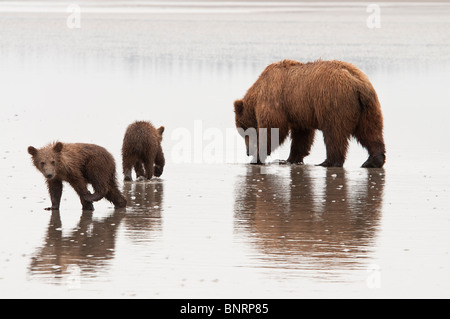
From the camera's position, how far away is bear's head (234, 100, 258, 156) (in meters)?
16.6

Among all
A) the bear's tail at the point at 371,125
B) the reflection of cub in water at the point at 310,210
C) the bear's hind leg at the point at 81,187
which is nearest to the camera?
the reflection of cub in water at the point at 310,210

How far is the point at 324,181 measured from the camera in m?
14.1

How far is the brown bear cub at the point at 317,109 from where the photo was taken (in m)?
15.2

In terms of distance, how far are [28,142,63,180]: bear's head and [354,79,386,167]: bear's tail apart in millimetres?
4972

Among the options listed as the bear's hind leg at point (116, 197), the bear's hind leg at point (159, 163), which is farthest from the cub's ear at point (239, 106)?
the bear's hind leg at point (116, 197)

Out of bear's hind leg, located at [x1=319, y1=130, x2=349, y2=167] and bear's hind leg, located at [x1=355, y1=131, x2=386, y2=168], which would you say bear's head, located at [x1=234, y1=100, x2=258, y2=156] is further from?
bear's hind leg, located at [x1=355, y1=131, x2=386, y2=168]

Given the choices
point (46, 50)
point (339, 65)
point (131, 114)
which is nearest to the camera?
point (339, 65)

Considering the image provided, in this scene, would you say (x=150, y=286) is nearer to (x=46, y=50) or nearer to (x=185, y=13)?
(x=46, y=50)

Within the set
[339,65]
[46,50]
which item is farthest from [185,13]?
[339,65]

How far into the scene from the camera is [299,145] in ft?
52.6

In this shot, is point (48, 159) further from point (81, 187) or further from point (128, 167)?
point (128, 167)

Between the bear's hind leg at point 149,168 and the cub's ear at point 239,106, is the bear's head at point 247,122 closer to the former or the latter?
the cub's ear at point 239,106

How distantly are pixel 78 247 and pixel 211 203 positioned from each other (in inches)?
106
